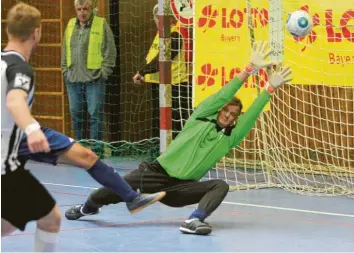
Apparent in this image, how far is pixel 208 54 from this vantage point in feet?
32.2

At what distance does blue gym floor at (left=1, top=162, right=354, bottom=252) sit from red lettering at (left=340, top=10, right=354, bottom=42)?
1.68 m

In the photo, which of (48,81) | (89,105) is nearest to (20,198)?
(89,105)

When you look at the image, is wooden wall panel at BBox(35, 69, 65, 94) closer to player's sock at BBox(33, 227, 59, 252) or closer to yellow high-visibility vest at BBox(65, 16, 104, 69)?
yellow high-visibility vest at BBox(65, 16, 104, 69)

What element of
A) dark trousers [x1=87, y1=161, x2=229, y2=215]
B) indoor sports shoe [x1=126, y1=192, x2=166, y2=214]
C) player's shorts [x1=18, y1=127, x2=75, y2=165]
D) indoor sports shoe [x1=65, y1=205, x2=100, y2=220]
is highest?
player's shorts [x1=18, y1=127, x2=75, y2=165]

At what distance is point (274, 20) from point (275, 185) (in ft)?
5.55

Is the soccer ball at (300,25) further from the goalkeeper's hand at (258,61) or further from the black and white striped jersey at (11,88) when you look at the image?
the black and white striped jersey at (11,88)

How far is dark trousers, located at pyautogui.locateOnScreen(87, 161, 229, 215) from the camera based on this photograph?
7.05 meters

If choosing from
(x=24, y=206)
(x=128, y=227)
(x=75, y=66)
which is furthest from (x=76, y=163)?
(x=75, y=66)

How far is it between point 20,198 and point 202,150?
2.77 meters

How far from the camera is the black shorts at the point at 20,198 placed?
4.55m

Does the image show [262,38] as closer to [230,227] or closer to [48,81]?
[230,227]

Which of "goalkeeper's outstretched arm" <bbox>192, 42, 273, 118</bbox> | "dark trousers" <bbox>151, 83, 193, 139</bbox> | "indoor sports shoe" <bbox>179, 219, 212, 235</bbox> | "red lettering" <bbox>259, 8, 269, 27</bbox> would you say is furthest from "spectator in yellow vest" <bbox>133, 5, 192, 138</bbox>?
"indoor sports shoe" <bbox>179, 219, 212, 235</bbox>

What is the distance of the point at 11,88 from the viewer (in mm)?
4352

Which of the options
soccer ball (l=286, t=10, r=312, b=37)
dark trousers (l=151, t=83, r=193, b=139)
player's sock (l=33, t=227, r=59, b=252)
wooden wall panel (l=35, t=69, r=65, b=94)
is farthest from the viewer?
wooden wall panel (l=35, t=69, r=65, b=94)
